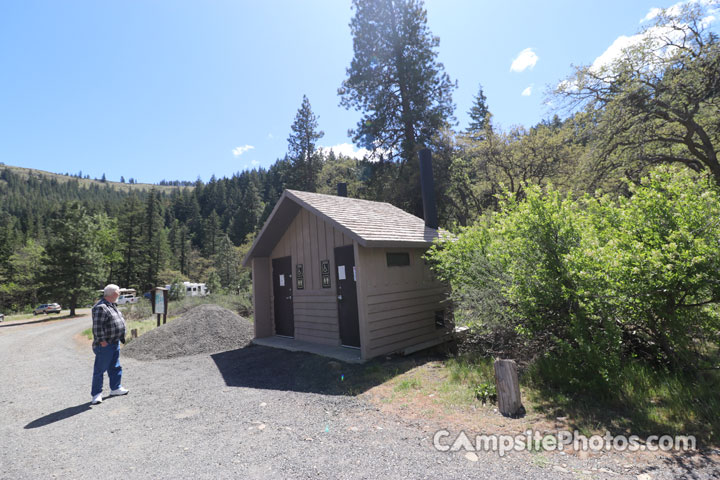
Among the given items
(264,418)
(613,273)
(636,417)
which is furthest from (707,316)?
(264,418)

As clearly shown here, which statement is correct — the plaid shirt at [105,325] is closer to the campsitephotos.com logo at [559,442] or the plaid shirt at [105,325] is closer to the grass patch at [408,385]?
the grass patch at [408,385]

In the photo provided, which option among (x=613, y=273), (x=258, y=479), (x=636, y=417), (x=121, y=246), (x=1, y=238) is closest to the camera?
(x=258, y=479)

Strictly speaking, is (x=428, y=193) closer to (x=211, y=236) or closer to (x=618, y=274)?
(x=618, y=274)

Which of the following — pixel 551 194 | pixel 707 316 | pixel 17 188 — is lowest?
pixel 707 316

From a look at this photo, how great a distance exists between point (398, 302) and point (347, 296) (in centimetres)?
122

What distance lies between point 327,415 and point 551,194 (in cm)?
453

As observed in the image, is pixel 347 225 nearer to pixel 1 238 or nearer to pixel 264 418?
pixel 264 418

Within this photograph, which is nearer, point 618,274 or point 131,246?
point 618,274

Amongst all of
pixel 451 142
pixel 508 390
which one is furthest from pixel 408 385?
pixel 451 142

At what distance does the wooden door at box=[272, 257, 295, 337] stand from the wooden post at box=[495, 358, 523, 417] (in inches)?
261

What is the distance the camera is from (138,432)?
4219 mm

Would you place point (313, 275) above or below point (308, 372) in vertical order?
above

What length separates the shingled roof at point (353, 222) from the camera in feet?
23.9

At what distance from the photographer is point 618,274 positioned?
159 inches
